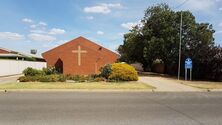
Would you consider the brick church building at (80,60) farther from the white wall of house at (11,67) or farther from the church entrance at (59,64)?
the white wall of house at (11,67)

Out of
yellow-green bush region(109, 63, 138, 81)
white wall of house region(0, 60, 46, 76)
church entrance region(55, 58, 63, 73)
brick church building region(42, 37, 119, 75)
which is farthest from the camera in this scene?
church entrance region(55, 58, 63, 73)

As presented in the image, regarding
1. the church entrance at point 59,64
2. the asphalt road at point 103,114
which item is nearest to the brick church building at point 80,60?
the church entrance at point 59,64

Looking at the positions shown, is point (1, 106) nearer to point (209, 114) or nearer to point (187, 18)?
point (209, 114)

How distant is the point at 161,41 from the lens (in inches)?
1508

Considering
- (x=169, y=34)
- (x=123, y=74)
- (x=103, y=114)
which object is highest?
(x=169, y=34)

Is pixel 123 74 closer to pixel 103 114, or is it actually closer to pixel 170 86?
pixel 170 86

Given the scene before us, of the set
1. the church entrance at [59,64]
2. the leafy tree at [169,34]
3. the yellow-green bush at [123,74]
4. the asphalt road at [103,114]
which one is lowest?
the asphalt road at [103,114]

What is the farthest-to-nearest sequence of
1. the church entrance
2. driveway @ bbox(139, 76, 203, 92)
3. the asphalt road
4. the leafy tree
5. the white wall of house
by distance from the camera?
the church entrance < the leafy tree < the white wall of house < driveway @ bbox(139, 76, 203, 92) < the asphalt road

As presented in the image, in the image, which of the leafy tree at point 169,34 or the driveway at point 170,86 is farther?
the leafy tree at point 169,34

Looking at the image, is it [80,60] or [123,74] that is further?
[80,60]

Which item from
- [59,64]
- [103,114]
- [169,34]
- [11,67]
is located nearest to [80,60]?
[59,64]

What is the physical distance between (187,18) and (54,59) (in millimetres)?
20737

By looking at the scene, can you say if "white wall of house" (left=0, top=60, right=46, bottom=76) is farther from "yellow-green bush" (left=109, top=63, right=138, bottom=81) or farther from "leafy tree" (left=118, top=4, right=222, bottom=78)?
"leafy tree" (left=118, top=4, right=222, bottom=78)

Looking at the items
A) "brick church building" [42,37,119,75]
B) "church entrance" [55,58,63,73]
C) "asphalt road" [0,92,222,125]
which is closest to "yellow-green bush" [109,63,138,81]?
"asphalt road" [0,92,222,125]
